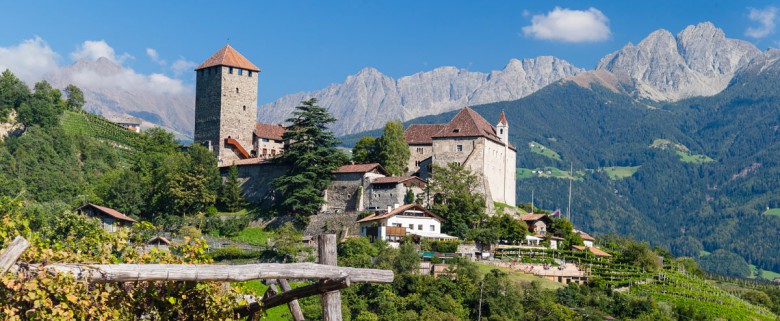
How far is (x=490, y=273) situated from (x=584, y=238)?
2016 centimetres

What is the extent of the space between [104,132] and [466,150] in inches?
1465

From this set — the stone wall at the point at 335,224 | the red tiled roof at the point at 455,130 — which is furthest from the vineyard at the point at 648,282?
the red tiled roof at the point at 455,130

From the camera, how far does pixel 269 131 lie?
7644 cm

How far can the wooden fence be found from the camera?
1031 cm

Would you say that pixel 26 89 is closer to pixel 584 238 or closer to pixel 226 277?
pixel 584 238

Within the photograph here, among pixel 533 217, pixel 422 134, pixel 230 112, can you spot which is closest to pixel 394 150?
pixel 422 134

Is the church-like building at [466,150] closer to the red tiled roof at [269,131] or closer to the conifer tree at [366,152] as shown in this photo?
the conifer tree at [366,152]

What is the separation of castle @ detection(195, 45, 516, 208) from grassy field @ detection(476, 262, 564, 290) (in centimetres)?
869

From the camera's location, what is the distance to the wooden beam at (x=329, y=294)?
40.8 ft

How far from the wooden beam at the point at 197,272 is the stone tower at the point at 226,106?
61.4 m

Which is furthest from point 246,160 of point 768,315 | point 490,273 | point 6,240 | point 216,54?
point 6,240

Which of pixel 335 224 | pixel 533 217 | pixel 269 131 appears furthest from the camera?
pixel 269 131

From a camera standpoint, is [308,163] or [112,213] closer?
[112,213]

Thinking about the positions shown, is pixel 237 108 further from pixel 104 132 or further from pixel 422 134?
pixel 104 132
